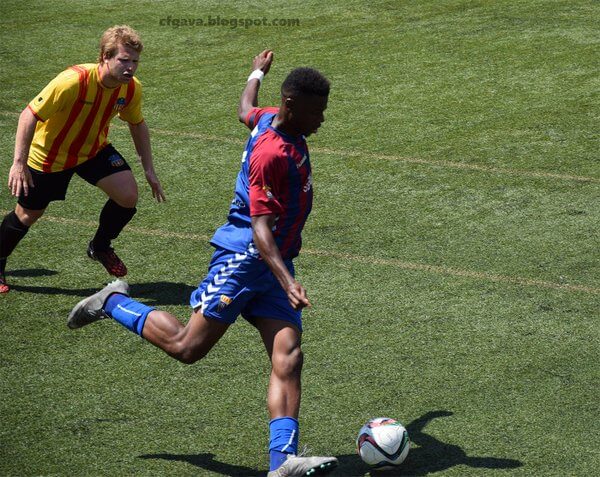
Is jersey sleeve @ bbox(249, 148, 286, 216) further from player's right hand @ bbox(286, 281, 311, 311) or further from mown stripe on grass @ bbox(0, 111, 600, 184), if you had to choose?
mown stripe on grass @ bbox(0, 111, 600, 184)

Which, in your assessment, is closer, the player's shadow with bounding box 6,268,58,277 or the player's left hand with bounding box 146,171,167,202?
the player's left hand with bounding box 146,171,167,202

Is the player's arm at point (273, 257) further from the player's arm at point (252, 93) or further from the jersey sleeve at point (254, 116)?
the player's arm at point (252, 93)

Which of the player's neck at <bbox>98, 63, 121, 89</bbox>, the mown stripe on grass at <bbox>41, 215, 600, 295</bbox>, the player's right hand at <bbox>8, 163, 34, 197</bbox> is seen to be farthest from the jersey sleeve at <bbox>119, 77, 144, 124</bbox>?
the mown stripe on grass at <bbox>41, 215, 600, 295</bbox>

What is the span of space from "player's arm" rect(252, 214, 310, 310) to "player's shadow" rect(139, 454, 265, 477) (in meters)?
1.06

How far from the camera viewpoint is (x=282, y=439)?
558 centimetres

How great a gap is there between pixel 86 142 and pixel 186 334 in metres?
2.71

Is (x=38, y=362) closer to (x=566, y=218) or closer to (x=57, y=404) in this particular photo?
(x=57, y=404)

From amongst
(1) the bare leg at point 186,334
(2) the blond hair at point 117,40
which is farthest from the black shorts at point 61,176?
(1) the bare leg at point 186,334

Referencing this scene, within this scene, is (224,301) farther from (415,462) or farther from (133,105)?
(133,105)

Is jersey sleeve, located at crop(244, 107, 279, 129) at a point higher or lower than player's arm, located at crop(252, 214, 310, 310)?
higher

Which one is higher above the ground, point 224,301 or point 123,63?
point 123,63

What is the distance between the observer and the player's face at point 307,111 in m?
5.71

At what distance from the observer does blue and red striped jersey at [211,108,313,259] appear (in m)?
5.68

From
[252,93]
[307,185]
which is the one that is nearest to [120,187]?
[252,93]
